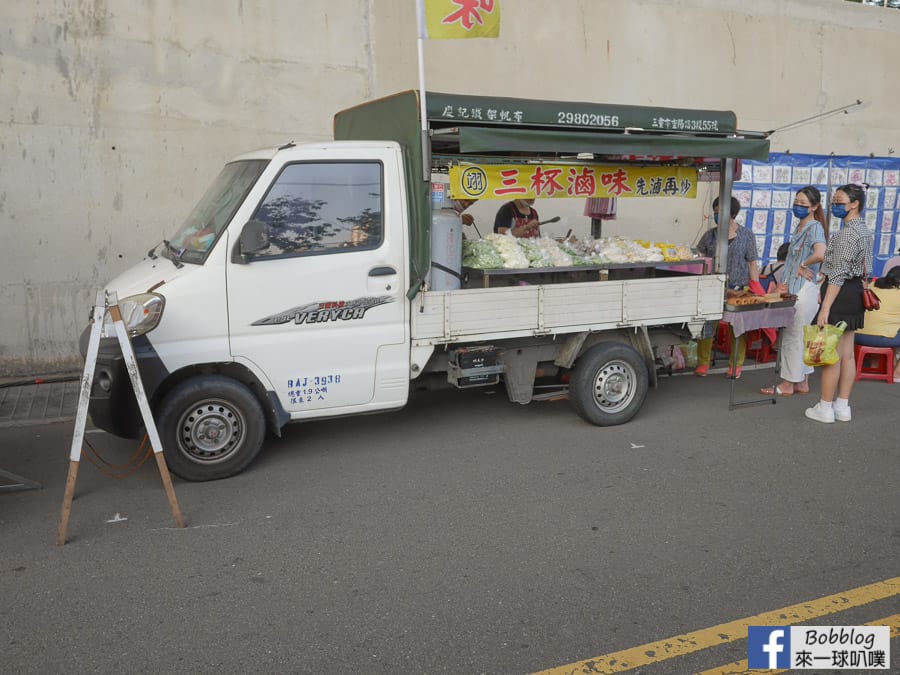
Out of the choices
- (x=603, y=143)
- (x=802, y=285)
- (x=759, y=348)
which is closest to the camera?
(x=603, y=143)

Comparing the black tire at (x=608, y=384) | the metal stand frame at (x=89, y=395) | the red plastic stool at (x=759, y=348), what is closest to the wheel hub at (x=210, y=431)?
the metal stand frame at (x=89, y=395)

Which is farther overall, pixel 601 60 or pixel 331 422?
pixel 601 60

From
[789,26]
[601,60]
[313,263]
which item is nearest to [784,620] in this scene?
[313,263]

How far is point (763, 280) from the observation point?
31.9 ft

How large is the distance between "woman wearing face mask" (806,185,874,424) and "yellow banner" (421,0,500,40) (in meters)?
3.08

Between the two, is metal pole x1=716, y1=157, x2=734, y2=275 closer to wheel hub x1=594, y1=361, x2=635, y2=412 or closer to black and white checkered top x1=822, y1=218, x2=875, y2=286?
black and white checkered top x1=822, y1=218, x2=875, y2=286

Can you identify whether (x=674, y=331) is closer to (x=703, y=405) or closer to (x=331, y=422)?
(x=703, y=405)

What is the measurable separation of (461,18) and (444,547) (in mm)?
3874

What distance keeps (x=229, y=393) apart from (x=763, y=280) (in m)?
7.29

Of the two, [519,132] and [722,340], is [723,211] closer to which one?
[519,132]

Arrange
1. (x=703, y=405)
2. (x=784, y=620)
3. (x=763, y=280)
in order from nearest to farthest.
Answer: (x=784, y=620), (x=703, y=405), (x=763, y=280)

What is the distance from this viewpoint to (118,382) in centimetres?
478

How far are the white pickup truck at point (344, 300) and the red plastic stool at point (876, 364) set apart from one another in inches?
129

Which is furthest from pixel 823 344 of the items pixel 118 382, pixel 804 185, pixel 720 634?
pixel 804 185
